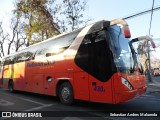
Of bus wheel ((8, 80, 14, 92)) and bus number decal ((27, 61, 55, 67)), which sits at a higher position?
bus number decal ((27, 61, 55, 67))

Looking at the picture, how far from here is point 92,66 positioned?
27.7 ft

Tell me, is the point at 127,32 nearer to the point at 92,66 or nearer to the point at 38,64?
the point at 92,66

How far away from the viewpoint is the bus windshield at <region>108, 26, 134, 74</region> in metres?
7.84

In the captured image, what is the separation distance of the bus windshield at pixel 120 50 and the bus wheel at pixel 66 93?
8.90 ft

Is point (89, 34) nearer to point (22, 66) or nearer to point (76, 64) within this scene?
point (76, 64)

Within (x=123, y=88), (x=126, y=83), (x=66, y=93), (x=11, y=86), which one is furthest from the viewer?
(x=11, y=86)

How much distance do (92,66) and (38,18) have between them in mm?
19778

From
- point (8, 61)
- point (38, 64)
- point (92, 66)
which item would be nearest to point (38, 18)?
point (8, 61)

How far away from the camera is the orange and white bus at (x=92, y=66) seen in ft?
25.3

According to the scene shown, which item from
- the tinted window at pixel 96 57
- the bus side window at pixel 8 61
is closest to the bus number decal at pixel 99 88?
the tinted window at pixel 96 57

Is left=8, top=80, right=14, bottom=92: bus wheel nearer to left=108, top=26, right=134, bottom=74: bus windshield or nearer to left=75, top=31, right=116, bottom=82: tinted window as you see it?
left=75, top=31, right=116, bottom=82: tinted window

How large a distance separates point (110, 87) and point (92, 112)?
1288mm

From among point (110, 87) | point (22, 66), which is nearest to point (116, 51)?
point (110, 87)

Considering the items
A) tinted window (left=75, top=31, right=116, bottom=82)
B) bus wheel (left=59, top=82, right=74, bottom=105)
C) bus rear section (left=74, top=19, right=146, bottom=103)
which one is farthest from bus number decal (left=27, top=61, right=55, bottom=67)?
bus rear section (left=74, top=19, right=146, bottom=103)
